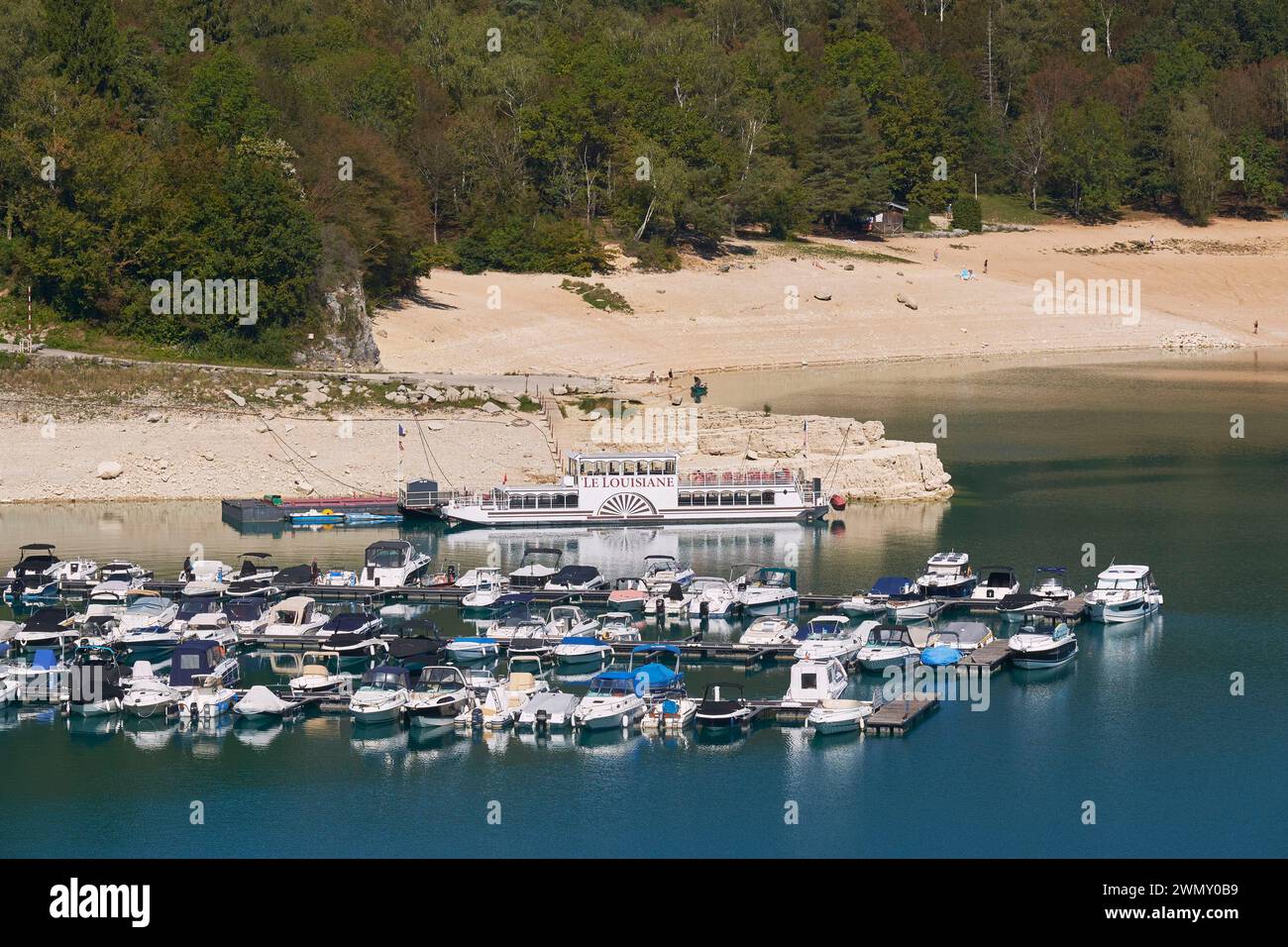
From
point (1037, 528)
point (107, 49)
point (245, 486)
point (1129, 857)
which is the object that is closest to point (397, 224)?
point (107, 49)

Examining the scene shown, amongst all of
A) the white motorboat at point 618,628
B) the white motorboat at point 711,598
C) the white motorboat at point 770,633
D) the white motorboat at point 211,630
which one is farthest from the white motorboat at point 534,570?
the white motorboat at point 211,630

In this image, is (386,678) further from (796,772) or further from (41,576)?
(41,576)

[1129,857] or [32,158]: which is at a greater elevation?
[32,158]

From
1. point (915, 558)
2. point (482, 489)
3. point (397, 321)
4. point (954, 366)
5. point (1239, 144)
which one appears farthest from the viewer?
point (1239, 144)

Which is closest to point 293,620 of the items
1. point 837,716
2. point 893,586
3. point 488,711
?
point 488,711

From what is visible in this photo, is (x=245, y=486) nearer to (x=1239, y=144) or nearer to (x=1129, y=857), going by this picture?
(x=1129, y=857)

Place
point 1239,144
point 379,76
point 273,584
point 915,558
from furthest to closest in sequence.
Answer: point 1239,144 < point 379,76 < point 915,558 < point 273,584

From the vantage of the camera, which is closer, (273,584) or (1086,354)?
(273,584)
